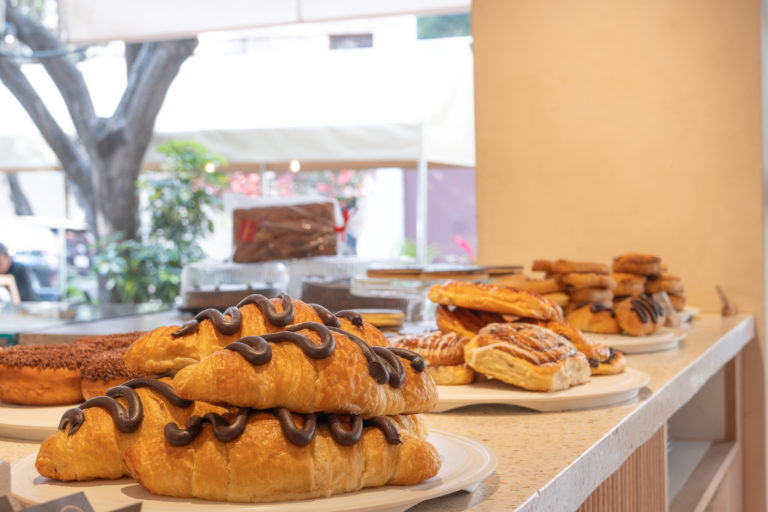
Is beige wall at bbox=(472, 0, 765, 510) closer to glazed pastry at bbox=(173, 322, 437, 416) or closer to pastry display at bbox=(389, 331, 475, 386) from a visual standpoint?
pastry display at bbox=(389, 331, 475, 386)

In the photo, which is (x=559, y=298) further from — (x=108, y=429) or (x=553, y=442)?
(x=108, y=429)

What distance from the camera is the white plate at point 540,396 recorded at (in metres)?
1.22

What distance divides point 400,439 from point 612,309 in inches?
56.5

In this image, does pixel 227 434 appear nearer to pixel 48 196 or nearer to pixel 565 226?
pixel 565 226

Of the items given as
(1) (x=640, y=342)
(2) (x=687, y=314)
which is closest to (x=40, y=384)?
(1) (x=640, y=342)

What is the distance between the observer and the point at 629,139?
3070 millimetres

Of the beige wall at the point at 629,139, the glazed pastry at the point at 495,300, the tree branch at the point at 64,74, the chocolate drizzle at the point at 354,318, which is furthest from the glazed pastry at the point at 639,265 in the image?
the tree branch at the point at 64,74

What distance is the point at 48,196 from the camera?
11.5 metres

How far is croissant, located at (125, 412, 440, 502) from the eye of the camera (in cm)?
67

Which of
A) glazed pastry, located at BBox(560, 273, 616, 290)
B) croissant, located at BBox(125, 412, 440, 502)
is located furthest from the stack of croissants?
glazed pastry, located at BBox(560, 273, 616, 290)

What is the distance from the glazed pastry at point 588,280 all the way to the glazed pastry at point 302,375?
144 cm

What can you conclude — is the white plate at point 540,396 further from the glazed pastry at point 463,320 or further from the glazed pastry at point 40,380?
the glazed pastry at point 40,380

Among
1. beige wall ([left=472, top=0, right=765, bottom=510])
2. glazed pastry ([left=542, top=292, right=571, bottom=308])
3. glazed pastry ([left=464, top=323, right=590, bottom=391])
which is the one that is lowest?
glazed pastry ([left=464, top=323, right=590, bottom=391])

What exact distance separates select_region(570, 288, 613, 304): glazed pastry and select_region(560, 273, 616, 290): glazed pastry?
13 mm
